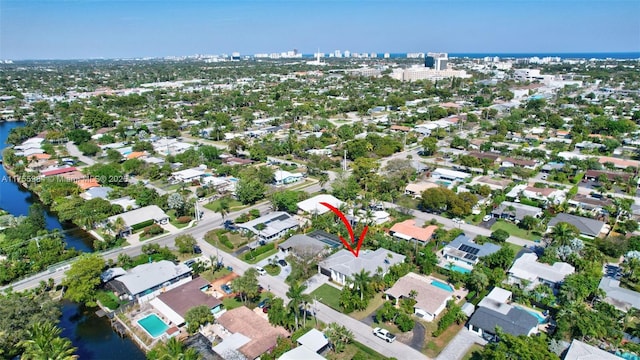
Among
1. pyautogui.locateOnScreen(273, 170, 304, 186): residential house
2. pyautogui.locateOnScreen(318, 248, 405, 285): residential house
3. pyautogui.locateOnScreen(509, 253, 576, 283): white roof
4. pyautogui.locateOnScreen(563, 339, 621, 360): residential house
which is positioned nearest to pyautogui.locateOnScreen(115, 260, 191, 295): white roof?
pyautogui.locateOnScreen(318, 248, 405, 285): residential house

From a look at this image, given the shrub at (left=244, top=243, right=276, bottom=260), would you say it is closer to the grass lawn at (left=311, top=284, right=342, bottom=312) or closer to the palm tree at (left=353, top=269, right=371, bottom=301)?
the grass lawn at (left=311, top=284, right=342, bottom=312)

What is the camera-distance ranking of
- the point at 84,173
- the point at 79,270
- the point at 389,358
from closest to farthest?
the point at 389,358 < the point at 79,270 < the point at 84,173

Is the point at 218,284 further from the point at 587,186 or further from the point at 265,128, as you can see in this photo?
the point at 265,128

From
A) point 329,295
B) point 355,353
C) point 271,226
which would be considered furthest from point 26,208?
point 355,353

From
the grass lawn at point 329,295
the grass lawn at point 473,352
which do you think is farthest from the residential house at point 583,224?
the grass lawn at point 329,295

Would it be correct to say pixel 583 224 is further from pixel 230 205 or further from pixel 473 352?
pixel 230 205

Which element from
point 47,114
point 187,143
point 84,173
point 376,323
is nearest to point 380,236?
point 376,323
